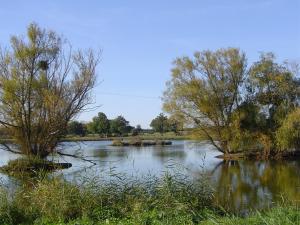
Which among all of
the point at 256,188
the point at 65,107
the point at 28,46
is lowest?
the point at 256,188

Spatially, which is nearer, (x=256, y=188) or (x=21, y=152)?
(x=256, y=188)

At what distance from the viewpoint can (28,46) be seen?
103 feet

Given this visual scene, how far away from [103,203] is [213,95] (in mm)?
29507

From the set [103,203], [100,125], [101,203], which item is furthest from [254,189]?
[100,125]

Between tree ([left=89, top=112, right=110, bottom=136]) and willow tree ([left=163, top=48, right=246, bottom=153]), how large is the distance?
125 feet

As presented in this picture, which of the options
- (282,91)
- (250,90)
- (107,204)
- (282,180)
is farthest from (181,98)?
(107,204)

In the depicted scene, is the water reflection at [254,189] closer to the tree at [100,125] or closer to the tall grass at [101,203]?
the tall grass at [101,203]

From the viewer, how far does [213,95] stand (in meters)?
39.7

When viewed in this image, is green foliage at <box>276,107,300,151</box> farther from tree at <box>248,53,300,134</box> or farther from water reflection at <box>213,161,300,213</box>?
water reflection at <box>213,161,300,213</box>

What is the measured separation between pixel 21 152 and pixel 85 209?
22.7 metres

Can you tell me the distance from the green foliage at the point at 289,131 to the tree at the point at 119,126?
5051cm

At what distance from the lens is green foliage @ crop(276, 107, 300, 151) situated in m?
37.4

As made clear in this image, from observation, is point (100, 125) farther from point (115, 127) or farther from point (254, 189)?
point (254, 189)

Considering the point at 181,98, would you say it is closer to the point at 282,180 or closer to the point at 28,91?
the point at 28,91
